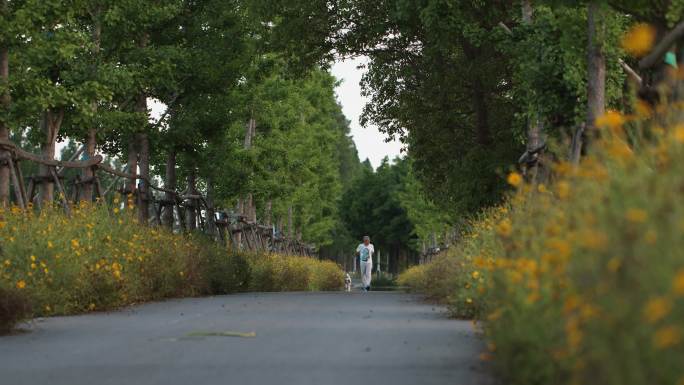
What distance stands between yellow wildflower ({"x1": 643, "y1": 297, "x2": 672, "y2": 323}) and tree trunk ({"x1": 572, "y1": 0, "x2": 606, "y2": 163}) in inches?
523

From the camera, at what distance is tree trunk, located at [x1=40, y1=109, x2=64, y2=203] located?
81.8ft

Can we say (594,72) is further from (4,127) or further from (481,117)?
(481,117)

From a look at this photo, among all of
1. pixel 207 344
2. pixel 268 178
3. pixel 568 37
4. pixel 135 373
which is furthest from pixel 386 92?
pixel 135 373

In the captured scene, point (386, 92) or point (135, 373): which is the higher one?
point (386, 92)

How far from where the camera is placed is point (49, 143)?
87.4 ft

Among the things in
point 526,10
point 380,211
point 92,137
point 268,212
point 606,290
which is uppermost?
point 380,211

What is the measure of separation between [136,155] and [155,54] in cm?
444

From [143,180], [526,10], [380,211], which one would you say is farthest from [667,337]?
[380,211]

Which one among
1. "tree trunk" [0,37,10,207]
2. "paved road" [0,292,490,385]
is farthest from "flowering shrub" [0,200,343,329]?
"tree trunk" [0,37,10,207]

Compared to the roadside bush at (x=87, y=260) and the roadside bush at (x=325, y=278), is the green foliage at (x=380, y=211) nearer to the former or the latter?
the roadside bush at (x=325, y=278)

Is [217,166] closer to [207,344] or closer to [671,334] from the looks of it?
[207,344]

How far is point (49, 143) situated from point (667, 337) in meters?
23.8

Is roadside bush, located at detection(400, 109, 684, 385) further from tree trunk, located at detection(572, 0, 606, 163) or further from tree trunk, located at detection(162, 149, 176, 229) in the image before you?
tree trunk, located at detection(162, 149, 176, 229)

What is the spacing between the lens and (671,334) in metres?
4.20
